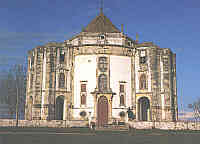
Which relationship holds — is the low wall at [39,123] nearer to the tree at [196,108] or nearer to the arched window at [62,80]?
the arched window at [62,80]

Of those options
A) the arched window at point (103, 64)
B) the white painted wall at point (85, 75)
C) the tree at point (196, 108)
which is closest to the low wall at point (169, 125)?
the white painted wall at point (85, 75)

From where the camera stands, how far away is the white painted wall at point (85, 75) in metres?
40.5

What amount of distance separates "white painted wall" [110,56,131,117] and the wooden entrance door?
1.18 metres

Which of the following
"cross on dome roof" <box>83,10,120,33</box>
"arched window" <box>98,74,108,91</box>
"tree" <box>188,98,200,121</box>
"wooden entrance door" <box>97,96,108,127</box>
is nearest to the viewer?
"wooden entrance door" <box>97,96,108,127</box>

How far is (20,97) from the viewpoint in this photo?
5803 cm

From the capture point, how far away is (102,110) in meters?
40.0

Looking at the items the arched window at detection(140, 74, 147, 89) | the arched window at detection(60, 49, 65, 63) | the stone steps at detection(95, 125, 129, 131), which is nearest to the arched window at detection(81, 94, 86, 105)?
the arched window at detection(60, 49, 65, 63)

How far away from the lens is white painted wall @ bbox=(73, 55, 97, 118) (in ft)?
133

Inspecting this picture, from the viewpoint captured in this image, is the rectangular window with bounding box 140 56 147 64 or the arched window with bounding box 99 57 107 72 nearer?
the arched window with bounding box 99 57 107 72

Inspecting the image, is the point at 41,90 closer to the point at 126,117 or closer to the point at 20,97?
the point at 126,117

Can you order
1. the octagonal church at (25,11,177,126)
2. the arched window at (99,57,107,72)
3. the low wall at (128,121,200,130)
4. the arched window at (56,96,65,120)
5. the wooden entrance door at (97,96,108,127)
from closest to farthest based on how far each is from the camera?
the low wall at (128,121,200,130), the wooden entrance door at (97,96,108,127), the octagonal church at (25,11,177,126), the arched window at (99,57,107,72), the arched window at (56,96,65,120)

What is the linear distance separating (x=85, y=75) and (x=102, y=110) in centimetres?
582

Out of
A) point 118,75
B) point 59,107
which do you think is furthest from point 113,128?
point 59,107

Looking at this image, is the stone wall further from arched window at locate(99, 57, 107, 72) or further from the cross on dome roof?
the cross on dome roof
